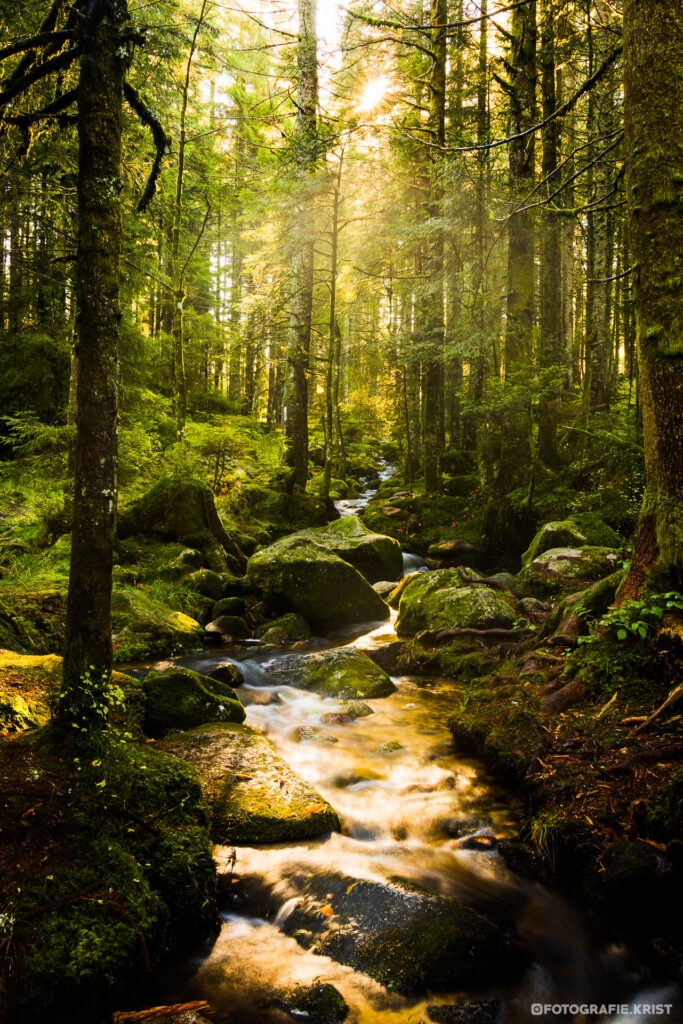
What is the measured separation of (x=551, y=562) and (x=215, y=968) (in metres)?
7.74

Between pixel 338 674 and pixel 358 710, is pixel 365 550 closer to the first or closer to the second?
pixel 338 674

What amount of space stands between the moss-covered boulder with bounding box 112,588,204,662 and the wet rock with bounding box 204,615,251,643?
0.96 feet

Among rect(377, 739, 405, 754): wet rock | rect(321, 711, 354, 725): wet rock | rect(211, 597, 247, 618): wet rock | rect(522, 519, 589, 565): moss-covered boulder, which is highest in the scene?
rect(522, 519, 589, 565): moss-covered boulder

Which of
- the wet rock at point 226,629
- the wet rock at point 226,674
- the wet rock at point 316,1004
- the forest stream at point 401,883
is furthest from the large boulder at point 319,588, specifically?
the wet rock at point 316,1004

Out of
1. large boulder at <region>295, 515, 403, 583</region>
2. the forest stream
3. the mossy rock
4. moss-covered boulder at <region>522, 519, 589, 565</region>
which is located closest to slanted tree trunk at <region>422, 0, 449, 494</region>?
large boulder at <region>295, 515, 403, 583</region>

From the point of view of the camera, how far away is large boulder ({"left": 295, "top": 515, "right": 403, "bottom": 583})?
1193 centimetres

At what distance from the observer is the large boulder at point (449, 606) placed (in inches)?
317

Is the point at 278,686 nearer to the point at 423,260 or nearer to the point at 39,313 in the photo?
the point at 39,313

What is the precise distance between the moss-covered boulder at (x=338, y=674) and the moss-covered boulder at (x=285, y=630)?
1056 millimetres

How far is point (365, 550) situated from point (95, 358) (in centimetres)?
927

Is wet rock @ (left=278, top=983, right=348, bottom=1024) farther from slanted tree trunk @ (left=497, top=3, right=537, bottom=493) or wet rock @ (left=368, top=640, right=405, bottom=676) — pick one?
slanted tree trunk @ (left=497, top=3, right=537, bottom=493)

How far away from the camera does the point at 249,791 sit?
4.35 m

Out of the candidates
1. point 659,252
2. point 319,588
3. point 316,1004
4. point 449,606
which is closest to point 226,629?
point 319,588

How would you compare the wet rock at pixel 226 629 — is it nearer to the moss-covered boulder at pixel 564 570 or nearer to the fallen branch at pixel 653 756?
the moss-covered boulder at pixel 564 570
